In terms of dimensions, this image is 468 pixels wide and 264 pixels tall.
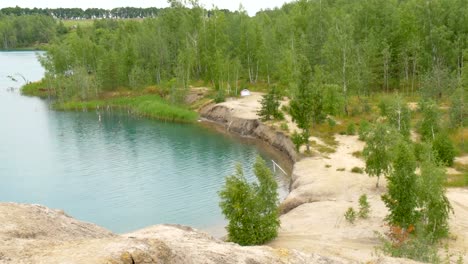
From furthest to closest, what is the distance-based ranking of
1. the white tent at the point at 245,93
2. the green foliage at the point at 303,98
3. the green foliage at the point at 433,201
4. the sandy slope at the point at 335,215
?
the white tent at the point at 245,93 < the green foliage at the point at 303,98 < the sandy slope at the point at 335,215 < the green foliage at the point at 433,201

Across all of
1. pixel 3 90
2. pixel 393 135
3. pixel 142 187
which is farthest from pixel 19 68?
pixel 393 135

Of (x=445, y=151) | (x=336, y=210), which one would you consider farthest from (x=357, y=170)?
(x=336, y=210)

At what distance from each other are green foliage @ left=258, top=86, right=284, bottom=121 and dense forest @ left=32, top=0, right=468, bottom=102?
4.75 m

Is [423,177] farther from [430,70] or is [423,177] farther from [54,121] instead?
[54,121]

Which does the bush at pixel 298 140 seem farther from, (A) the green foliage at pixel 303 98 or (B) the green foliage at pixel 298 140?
(A) the green foliage at pixel 303 98

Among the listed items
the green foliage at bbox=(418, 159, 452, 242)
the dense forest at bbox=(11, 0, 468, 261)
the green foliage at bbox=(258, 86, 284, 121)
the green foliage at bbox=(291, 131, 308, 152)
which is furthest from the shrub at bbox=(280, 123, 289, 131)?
the green foliage at bbox=(418, 159, 452, 242)

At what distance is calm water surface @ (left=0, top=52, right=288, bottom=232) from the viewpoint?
1667 inches

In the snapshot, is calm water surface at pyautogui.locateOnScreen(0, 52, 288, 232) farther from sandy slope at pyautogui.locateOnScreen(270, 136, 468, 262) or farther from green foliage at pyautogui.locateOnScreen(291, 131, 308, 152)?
sandy slope at pyautogui.locateOnScreen(270, 136, 468, 262)

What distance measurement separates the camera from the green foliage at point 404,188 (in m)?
29.3

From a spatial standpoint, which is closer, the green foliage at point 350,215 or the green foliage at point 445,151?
the green foliage at point 350,215

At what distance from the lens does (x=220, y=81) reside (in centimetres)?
8744

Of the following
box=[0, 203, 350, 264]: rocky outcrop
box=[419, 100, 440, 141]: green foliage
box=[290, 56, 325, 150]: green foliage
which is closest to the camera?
box=[0, 203, 350, 264]: rocky outcrop

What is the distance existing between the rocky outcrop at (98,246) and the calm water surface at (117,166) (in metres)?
18.7

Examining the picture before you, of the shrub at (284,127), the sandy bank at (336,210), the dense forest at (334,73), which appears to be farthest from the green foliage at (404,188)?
the shrub at (284,127)
